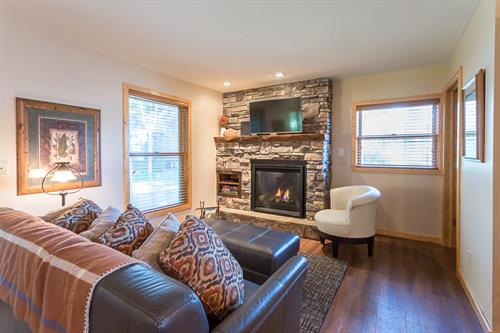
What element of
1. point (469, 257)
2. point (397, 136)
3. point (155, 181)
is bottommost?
point (469, 257)

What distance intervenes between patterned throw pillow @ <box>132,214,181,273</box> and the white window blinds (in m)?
2.46

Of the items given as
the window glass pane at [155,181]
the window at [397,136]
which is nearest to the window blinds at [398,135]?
the window at [397,136]

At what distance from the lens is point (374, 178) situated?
3.93 m

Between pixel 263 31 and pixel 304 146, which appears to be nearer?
pixel 263 31

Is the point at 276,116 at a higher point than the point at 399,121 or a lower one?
higher

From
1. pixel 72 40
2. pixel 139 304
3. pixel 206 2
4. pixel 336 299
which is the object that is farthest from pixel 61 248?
pixel 72 40

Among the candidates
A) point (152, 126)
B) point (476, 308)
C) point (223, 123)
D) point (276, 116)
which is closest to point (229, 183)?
point (223, 123)

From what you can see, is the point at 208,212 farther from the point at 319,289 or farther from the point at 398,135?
the point at 398,135

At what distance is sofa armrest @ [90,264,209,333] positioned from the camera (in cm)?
71

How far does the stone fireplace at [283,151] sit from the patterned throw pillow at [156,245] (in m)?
2.87

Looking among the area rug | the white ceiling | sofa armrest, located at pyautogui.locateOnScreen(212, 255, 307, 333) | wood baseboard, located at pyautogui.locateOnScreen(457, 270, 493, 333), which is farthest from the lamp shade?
wood baseboard, located at pyautogui.locateOnScreen(457, 270, 493, 333)

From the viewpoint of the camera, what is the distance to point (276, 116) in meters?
4.24

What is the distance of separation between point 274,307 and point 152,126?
3323mm

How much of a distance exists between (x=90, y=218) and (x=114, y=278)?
3.96 ft
